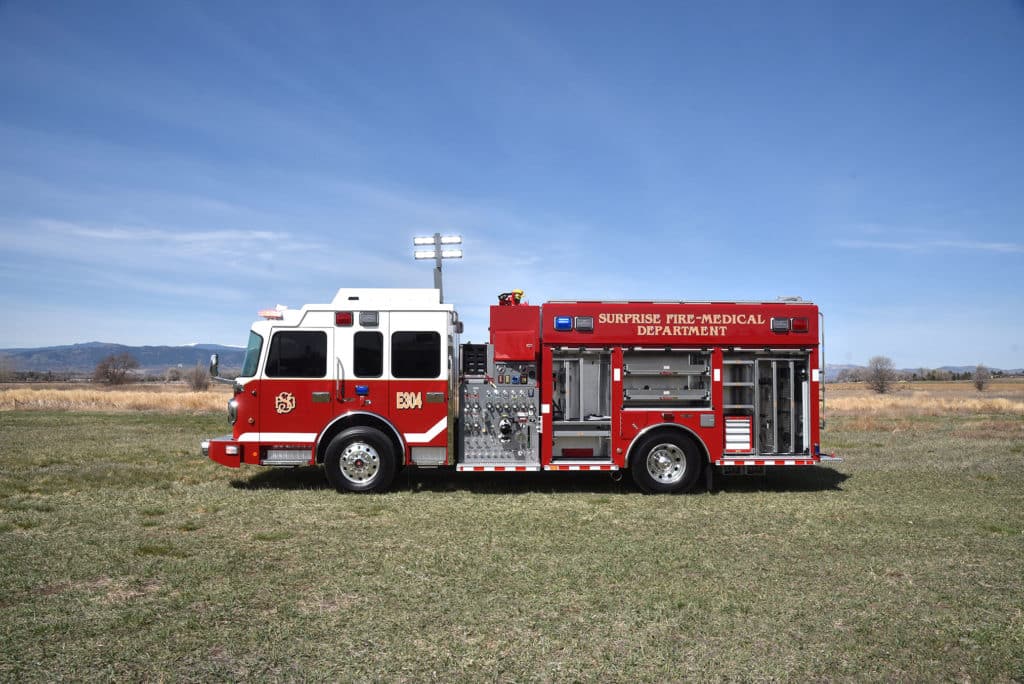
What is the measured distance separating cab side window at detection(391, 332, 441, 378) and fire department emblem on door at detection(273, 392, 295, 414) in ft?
5.01

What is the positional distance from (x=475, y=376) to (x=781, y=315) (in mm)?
4608

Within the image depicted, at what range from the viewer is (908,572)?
259 inches

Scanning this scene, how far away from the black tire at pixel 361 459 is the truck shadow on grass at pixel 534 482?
0.47m

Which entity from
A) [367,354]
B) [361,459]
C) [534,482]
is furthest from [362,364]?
[534,482]

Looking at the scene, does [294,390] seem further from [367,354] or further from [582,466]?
[582,466]

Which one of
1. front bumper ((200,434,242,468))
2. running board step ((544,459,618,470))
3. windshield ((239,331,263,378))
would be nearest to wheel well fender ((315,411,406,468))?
front bumper ((200,434,242,468))

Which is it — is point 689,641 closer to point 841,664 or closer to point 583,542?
point 841,664

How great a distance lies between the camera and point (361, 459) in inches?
409

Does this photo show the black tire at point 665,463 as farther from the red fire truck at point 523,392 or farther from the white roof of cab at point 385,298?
the white roof of cab at point 385,298

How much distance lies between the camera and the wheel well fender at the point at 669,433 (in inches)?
409

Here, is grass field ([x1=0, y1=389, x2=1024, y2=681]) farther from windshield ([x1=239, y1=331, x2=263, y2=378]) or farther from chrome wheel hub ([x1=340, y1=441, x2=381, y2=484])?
windshield ([x1=239, y1=331, x2=263, y2=378])

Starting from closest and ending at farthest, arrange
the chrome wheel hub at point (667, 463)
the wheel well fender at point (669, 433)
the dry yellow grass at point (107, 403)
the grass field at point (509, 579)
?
the grass field at point (509, 579) < the wheel well fender at point (669, 433) < the chrome wheel hub at point (667, 463) < the dry yellow grass at point (107, 403)

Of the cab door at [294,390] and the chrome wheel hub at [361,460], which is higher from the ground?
the cab door at [294,390]

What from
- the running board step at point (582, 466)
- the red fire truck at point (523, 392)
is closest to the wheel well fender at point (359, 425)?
the red fire truck at point (523, 392)
